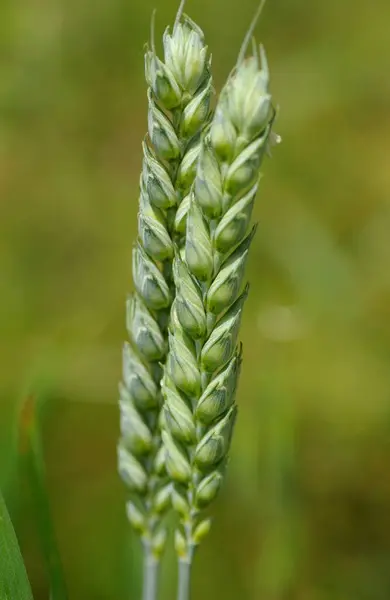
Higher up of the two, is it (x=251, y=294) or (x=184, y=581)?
(x=251, y=294)

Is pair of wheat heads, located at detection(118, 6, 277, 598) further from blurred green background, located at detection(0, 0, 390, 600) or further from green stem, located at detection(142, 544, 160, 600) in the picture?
blurred green background, located at detection(0, 0, 390, 600)

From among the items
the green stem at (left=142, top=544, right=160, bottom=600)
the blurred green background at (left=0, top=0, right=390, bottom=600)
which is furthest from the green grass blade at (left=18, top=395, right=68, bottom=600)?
the blurred green background at (left=0, top=0, right=390, bottom=600)

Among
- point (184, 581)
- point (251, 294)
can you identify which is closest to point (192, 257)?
point (184, 581)

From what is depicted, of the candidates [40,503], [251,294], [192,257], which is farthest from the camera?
[251,294]

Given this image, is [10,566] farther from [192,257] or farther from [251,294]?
[251,294]

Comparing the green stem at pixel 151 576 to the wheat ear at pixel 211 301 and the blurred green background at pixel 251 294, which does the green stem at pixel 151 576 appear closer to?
the wheat ear at pixel 211 301

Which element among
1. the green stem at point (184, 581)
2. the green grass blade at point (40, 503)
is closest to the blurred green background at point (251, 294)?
the green grass blade at point (40, 503)

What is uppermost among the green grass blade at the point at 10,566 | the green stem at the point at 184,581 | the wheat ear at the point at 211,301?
the wheat ear at the point at 211,301
